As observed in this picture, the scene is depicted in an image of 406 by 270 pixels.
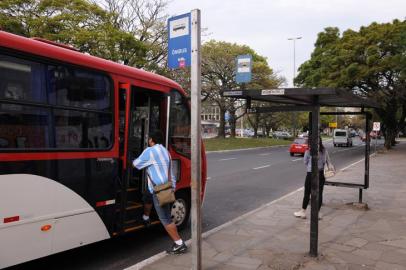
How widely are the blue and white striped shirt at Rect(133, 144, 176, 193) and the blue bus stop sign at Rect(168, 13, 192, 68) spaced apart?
4.32ft

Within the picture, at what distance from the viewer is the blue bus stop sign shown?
459 centimetres

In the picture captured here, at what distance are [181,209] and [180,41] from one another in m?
3.37

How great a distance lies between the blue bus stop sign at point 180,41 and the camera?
4.59 meters

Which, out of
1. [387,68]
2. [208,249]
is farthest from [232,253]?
[387,68]

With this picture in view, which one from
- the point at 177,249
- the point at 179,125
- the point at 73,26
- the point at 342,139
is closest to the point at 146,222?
the point at 177,249

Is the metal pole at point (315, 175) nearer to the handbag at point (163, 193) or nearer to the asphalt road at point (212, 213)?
the handbag at point (163, 193)

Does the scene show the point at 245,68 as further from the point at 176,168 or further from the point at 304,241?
the point at 304,241

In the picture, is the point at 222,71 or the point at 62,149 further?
the point at 222,71

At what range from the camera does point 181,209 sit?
23.5ft

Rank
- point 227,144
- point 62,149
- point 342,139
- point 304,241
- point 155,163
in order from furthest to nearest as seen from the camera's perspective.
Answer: point 342,139 < point 227,144 < point 304,241 < point 155,163 < point 62,149

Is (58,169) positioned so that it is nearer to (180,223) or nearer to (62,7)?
(180,223)

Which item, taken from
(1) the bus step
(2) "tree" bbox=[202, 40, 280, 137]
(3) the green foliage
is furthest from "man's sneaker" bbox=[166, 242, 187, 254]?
(2) "tree" bbox=[202, 40, 280, 137]

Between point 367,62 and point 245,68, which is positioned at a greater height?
point 367,62

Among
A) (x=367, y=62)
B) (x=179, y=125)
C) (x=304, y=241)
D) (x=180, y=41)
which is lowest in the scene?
(x=304, y=241)
